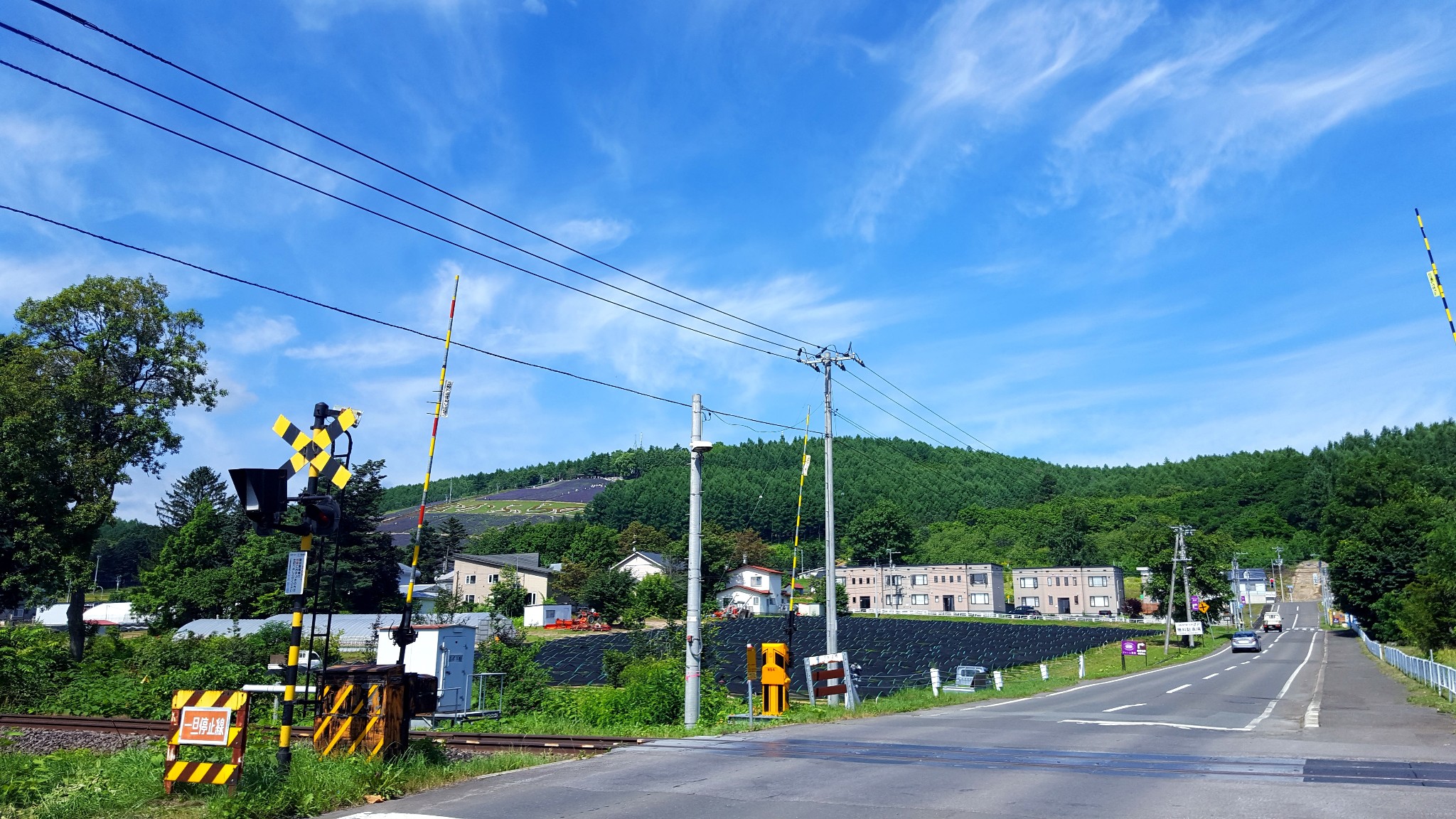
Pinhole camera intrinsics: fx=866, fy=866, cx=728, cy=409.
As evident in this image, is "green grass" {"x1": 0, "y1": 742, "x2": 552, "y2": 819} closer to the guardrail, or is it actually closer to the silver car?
the silver car

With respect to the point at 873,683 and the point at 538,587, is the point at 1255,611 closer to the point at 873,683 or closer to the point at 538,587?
the point at 538,587

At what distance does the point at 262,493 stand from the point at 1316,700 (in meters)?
26.1

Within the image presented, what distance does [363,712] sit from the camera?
1014cm

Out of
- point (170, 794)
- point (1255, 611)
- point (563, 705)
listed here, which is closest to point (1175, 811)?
point (170, 794)

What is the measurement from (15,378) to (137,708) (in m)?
17.8

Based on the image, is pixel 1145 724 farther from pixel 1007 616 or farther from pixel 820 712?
pixel 1007 616

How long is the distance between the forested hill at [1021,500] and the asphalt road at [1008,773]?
81.7 m

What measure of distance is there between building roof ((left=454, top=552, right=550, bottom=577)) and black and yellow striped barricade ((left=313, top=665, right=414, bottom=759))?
73.5 m

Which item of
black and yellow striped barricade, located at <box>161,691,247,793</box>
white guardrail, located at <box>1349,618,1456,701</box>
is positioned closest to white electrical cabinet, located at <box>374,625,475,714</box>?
black and yellow striped barricade, located at <box>161,691,247,793</box>

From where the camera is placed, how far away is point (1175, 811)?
25.0ft

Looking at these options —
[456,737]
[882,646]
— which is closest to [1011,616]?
[882,646]

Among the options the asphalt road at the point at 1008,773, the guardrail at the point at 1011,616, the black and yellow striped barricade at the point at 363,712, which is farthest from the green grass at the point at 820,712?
the guardrail at the point at 1011,616

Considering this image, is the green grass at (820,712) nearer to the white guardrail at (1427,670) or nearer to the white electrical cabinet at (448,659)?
the white electrical cabinet at (448,659)

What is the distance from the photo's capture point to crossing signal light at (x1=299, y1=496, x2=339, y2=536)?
9.06m
